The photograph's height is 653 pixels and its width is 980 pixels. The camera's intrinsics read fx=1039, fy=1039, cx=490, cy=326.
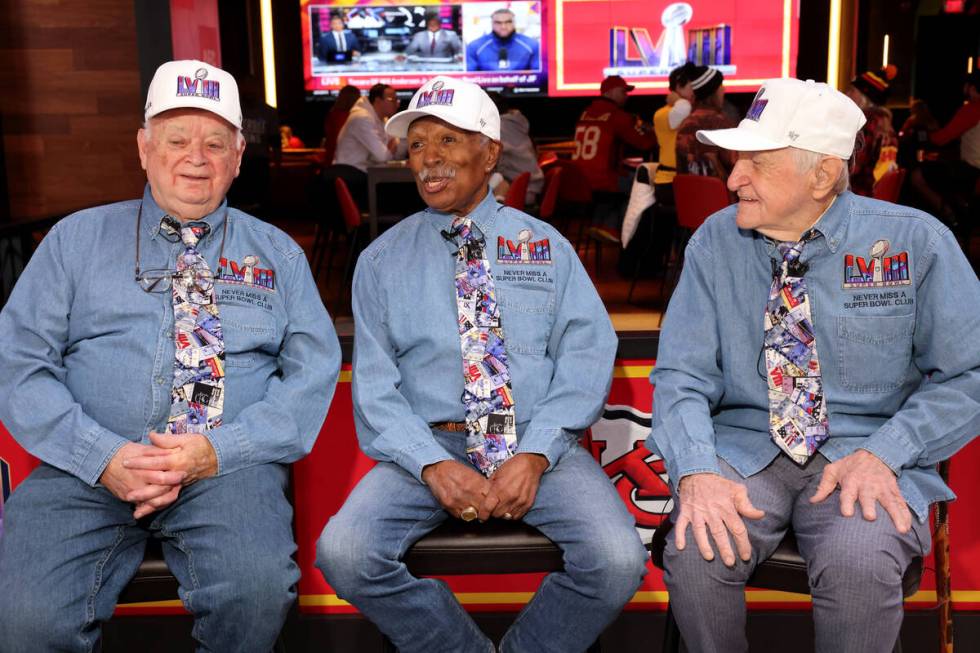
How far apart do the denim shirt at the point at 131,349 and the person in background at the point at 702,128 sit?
329 cm

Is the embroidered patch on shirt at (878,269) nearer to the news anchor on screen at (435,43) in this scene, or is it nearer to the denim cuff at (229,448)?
the denim cuff at (229,448)

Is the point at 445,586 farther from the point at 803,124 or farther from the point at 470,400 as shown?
the point at 803,124

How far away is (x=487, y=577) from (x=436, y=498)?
26.9 inches

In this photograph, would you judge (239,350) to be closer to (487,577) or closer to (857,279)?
(487,577)

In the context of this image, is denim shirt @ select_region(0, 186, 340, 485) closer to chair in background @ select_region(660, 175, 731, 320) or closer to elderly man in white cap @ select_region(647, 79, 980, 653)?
elderly man in white cap @ select_region(647, 79, 980, 653)

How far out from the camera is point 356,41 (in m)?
13.2

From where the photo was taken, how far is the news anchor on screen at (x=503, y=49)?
A: 13.0 m

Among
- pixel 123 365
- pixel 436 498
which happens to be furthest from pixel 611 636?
pixel 123 365

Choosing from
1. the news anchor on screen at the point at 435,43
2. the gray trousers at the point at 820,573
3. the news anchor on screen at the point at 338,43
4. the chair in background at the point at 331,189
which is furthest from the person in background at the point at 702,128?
the news anchor on screen at the point at 338,43

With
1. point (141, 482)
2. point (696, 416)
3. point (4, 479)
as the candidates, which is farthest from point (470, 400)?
point (4, 479)

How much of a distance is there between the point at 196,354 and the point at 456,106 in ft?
2.77

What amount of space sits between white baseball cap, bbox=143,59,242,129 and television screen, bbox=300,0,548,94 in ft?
35.6

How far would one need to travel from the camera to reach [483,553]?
2180 millimetres

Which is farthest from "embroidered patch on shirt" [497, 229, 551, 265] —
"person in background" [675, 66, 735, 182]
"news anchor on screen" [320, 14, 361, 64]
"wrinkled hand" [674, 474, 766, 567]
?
"news anchor on screen" [320, 14, 361, 64]
